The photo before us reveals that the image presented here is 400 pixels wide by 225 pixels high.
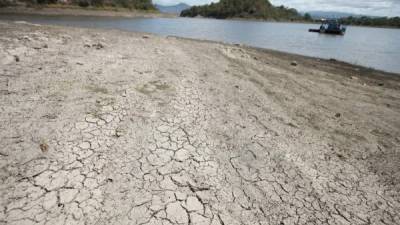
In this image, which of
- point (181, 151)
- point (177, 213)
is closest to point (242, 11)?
point (181, 151)

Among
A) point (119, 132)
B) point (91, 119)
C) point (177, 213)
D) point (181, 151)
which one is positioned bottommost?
point (177, 213)

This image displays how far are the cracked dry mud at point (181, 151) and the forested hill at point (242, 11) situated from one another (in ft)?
418

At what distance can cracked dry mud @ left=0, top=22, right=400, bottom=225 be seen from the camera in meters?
2.54

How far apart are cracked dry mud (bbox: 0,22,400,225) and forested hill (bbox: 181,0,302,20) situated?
127334 millimetres

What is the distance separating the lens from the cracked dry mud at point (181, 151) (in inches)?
100

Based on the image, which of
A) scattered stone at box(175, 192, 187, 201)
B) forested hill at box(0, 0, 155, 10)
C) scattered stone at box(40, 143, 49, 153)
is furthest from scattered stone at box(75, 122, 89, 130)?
forested hill at box(0, 0, 155, 10)

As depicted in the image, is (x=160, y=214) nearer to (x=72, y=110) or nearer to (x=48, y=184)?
(x=48, y=184)

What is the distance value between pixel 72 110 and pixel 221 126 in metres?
2.57

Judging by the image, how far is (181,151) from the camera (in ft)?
11.2

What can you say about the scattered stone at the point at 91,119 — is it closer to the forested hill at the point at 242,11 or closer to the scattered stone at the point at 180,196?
the scattered stone at the point at 180,196

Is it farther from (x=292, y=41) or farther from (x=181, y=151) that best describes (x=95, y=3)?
(x=181, y=151)

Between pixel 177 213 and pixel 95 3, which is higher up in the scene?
pixel 95 3

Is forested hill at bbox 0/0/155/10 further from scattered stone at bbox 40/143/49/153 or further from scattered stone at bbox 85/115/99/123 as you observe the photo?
scattered stone at bbox 40/143/49/153

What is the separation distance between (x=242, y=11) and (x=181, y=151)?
135 meters
